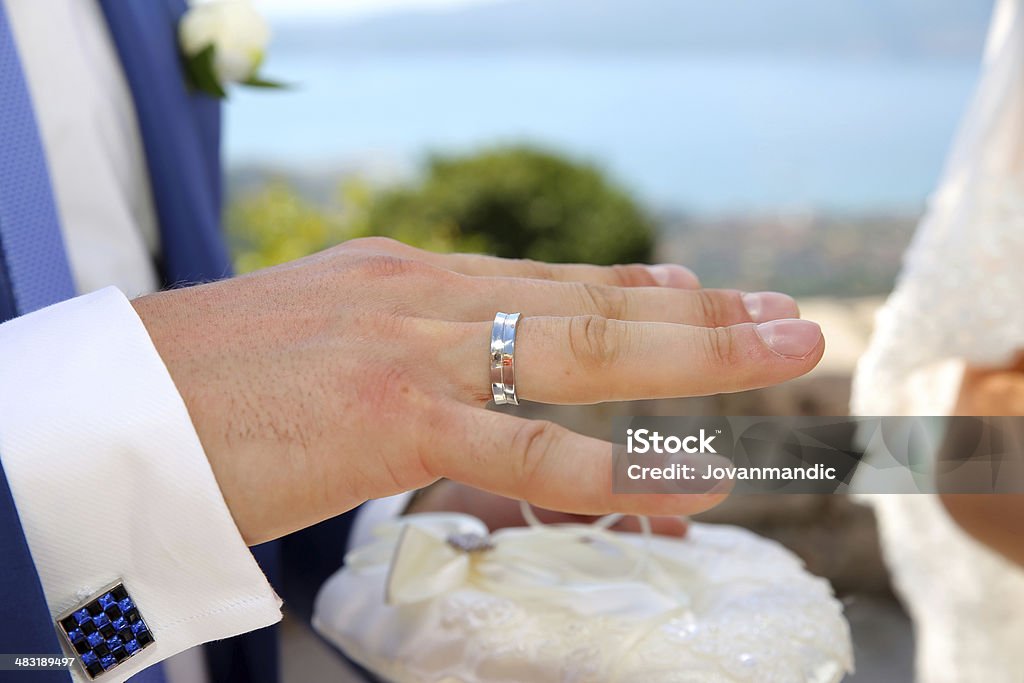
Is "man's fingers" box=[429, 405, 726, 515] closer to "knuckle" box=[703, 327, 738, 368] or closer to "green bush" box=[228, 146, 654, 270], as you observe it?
"knuckle" box=[703, 327, 738, 368]

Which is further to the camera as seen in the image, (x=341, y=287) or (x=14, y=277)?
(x=14, y=277)

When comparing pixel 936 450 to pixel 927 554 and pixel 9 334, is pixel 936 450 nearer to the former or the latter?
pixel 9 334

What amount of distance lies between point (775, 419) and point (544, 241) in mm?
2781

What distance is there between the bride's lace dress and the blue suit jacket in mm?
808

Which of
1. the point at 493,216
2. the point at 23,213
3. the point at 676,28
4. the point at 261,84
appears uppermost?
the point at 676,28

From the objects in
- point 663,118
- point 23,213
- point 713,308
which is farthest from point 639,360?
point 663,118

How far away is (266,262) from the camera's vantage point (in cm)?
304

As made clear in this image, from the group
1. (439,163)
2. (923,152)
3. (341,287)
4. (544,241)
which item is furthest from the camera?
(923,152)

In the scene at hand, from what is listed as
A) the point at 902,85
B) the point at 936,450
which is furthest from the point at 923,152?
the point at 936,450

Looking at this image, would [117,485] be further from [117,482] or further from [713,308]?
[713,308]

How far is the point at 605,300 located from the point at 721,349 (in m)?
0.12

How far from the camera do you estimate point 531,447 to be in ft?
1.59

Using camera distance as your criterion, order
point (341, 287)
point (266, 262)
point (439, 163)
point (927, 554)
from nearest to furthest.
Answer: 1. point (341, 287)
2. point (927, 554)
3. point (266, 262)
4. point (439, 163)

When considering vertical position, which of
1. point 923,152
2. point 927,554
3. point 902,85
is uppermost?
point 902,85
